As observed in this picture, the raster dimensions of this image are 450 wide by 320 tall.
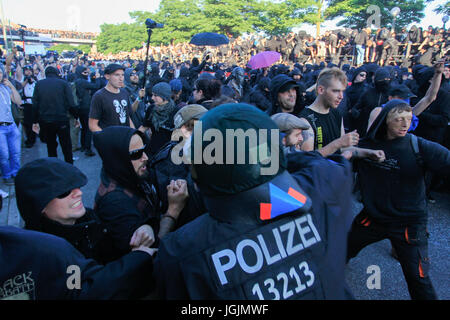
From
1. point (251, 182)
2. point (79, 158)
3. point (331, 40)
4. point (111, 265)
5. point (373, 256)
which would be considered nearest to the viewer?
point (251, 182)

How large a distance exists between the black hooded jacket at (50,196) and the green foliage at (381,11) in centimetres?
3257

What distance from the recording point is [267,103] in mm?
5781

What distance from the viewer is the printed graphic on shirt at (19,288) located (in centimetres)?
105

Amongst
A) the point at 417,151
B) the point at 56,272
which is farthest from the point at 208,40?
the point at 56,272

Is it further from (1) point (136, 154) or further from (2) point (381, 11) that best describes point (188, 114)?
(2) point (381, 11)

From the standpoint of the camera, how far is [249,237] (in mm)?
979

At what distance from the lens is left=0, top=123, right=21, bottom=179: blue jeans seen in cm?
514

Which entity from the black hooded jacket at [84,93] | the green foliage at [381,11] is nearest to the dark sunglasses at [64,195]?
the black hooded jacket at [84,93]

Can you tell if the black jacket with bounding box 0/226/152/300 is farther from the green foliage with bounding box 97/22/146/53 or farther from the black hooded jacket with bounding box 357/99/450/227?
the green foliage with bounding box 97/22/146/53

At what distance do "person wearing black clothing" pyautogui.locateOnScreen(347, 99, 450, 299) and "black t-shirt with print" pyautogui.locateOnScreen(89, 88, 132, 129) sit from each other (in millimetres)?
3416
